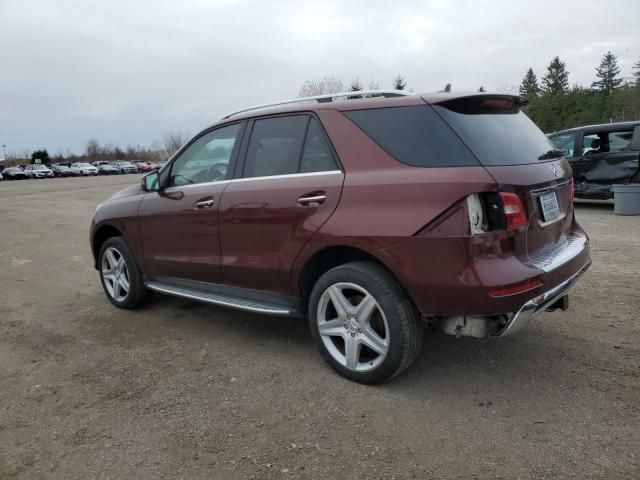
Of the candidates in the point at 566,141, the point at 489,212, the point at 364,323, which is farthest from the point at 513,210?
the point at 566,141

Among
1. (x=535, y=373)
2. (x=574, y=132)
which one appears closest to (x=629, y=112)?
(x=574, y=132)

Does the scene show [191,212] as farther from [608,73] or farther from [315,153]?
[608,73]

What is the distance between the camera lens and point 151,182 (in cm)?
474

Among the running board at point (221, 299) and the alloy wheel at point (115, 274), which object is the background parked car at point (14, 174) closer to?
the alloy wheel at point (115, 274)

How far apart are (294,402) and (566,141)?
10.3m

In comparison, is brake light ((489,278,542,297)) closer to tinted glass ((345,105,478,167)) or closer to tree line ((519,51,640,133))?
tinted glass ((345,105,478,167))

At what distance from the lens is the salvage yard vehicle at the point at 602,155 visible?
1025 cm

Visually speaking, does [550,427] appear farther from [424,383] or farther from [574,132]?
[574,132]

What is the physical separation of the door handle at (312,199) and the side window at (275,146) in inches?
10.3

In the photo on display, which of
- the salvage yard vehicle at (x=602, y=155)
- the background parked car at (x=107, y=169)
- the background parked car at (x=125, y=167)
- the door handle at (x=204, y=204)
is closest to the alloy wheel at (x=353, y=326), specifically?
the door handle at (x=204, y=204)

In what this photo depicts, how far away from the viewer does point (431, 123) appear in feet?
10.2

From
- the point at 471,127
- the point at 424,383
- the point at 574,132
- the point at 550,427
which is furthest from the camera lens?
the point at 574,132

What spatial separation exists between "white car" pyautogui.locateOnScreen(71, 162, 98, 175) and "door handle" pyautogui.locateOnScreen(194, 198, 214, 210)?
56.3m

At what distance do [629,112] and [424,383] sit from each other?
5659 cm
